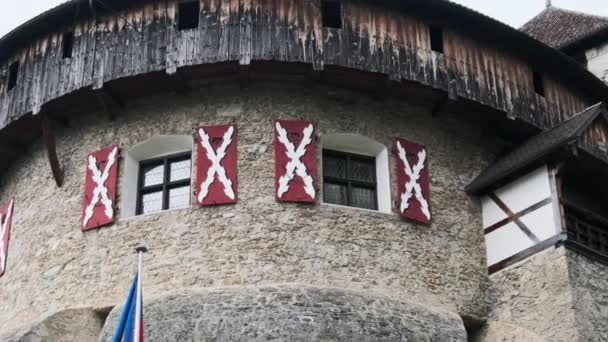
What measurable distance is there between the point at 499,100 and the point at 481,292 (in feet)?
11.9

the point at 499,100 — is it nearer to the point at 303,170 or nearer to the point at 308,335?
the point at 303,170

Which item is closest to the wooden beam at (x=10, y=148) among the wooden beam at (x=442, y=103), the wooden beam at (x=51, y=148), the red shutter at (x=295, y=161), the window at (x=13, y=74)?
the window at (x=13, y=74)

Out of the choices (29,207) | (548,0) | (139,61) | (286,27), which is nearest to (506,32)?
(286,27)

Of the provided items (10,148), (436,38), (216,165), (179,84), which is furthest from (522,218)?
(10,148)

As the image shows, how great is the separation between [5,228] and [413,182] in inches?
289

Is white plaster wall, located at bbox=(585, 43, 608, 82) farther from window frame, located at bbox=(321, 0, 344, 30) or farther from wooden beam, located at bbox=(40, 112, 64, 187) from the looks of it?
wooden beam, located at bbox=(40, 112, 64, 187)

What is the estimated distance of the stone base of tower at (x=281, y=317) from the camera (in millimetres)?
16078

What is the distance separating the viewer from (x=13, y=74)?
20547 millimetres

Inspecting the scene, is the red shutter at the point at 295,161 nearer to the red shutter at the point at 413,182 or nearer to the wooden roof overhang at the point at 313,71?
the wooden roof overhang at the point at 313,71

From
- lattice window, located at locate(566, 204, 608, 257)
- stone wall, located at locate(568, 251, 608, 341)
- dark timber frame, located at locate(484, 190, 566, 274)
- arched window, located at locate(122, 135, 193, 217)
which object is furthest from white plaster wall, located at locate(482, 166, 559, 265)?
arched window, located at locate(122, 135, 193, 217)

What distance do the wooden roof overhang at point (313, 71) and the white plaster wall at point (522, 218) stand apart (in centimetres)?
167

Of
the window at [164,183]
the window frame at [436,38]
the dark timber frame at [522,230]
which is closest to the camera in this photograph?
the dark timber frame at [522,230]

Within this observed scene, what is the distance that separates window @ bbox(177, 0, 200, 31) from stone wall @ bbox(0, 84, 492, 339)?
4.33 ft

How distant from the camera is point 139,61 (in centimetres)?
1848
